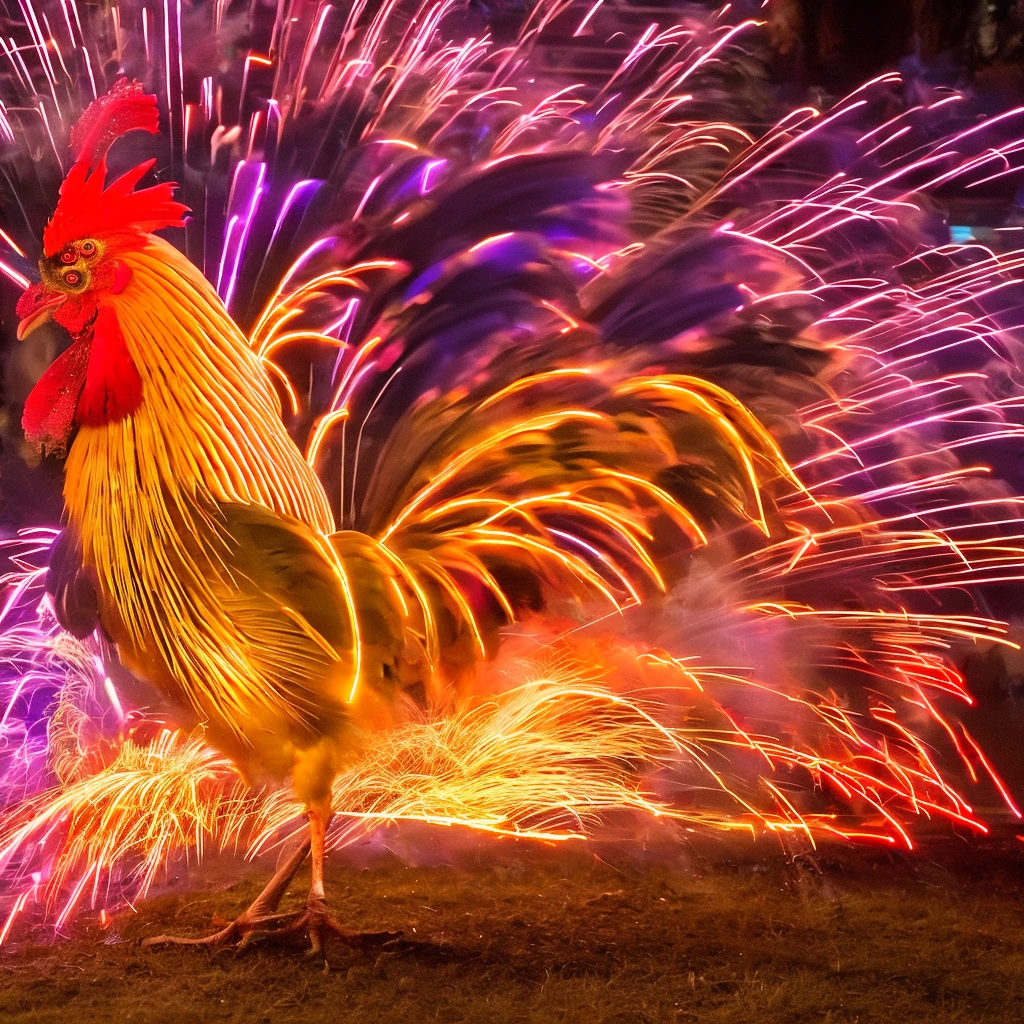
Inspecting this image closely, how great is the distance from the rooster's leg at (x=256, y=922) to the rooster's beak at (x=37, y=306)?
7.28 feet

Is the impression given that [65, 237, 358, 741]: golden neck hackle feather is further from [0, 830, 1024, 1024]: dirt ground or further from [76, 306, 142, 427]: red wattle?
[0, 830, 1024, 1024]: dirt ground

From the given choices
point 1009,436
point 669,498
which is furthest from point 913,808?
point 669,498

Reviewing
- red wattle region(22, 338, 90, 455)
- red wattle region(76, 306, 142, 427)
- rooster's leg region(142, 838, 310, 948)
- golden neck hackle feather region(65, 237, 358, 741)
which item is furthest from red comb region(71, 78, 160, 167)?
rooster's leg region(142, 838, 310, 948)

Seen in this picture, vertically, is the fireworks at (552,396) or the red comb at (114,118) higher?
the red comb at (114,118)

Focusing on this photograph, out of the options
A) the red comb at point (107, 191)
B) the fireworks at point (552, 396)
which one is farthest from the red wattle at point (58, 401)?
the fireworks at point (552, 396)

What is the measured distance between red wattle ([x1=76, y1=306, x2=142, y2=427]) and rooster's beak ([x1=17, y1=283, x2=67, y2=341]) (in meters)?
0.21

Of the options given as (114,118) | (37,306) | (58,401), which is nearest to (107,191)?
(114,118)

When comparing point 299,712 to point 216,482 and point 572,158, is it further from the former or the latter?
point 572,158

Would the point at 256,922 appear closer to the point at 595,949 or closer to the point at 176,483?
the point at 595,949

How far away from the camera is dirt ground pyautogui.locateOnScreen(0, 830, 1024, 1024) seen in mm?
3371

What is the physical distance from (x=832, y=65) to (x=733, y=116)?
62cm

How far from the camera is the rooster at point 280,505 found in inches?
150

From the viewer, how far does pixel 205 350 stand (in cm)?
394

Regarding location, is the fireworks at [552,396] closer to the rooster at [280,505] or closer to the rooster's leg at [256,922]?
the rooster at [280,505]
